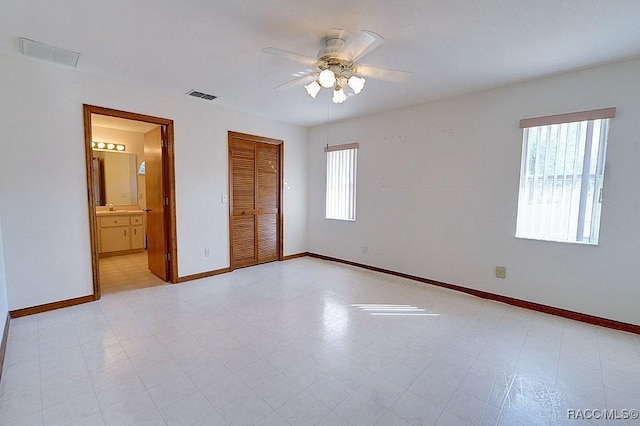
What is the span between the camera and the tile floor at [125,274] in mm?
3682

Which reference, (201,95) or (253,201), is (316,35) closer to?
(201,95)

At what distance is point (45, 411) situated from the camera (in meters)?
1.60

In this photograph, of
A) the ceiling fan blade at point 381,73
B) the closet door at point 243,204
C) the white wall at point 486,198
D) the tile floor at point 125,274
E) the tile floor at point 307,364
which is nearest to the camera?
the tile floor at point 307,364

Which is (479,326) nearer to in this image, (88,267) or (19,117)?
(88,267)

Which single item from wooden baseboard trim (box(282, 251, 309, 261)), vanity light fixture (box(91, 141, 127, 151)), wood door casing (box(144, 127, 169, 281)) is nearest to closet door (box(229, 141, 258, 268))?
wooden baseboard trim (box(282, 251, 309, 261))

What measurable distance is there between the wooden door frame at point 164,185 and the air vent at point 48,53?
18.2 inches

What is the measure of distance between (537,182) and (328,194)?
122 inches

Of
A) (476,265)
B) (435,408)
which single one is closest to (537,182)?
(476,265)

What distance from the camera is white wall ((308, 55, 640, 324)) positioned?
2.58 m

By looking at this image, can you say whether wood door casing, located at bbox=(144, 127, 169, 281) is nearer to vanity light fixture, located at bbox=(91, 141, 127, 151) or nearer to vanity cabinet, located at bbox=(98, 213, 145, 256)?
vanity cabinet, located at bbox=(98, 213, 145, 256)

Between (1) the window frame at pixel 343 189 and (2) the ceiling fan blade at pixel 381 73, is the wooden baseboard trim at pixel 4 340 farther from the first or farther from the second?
(1) the window frame at pixel 343 189

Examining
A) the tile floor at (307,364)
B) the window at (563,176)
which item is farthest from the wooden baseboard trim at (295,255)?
the window at (563,176)

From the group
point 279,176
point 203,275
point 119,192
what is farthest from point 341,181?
point 119,192

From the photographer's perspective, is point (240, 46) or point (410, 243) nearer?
point (240, 46)
